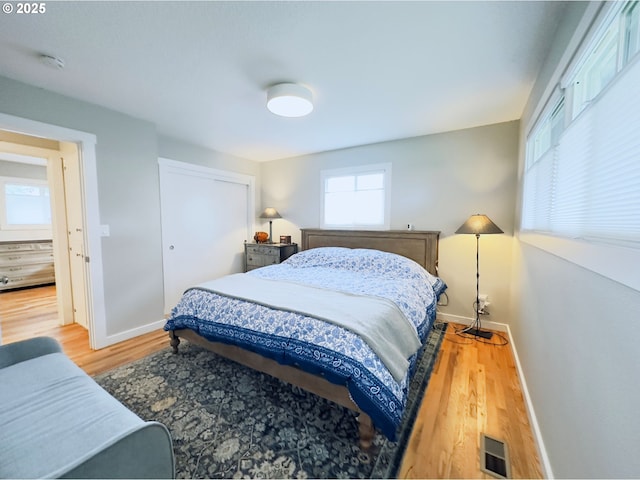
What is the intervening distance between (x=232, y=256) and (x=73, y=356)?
7.39 ft

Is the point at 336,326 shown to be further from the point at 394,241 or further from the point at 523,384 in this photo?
the point at 394,241

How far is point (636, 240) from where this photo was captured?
26.5 inches

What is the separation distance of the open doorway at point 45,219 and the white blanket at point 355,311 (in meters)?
1.90

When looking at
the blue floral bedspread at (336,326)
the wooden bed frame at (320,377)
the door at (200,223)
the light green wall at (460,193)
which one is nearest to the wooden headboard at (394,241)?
the wooden bed frame at (320,377)

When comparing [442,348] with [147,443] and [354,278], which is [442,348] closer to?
[354,278]

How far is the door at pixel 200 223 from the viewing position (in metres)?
3.34

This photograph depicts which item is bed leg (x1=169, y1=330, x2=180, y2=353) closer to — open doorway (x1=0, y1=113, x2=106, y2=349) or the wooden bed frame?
the wooden bed frame

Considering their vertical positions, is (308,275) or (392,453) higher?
(308,275)

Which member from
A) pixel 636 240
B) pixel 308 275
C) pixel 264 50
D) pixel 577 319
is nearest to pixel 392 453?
pixel 577 319

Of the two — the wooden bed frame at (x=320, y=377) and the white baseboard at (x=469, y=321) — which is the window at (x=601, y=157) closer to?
the wooden bed frame at (x=320, y=377)

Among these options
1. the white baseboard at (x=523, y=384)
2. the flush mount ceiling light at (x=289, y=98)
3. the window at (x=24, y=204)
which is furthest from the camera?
the window at (x=24, y=204)

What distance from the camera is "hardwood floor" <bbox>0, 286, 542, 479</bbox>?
1.34m

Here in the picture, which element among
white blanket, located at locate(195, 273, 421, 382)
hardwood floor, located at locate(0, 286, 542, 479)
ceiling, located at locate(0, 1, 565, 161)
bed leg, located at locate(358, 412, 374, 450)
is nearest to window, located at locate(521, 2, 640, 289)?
ceiling, located at locate(0, 1, 565, 161)

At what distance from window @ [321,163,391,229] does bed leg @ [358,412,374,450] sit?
2.52m
